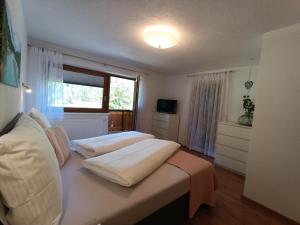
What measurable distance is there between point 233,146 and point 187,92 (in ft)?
6.66

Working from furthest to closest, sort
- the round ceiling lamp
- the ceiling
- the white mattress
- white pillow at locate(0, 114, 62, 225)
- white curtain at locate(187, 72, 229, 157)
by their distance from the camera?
white curtain at locate(187, 72, 229, 157) → the round ceiling lamp → the ceiling → the white mattress → white pillow at locate(0, 114, 62, 225)

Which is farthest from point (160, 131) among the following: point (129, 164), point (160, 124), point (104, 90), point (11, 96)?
point (11, 96)

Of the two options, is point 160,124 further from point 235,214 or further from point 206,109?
point 235,214

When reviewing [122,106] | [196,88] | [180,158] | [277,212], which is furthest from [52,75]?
[277,212]

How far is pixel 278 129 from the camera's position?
69.9 inches

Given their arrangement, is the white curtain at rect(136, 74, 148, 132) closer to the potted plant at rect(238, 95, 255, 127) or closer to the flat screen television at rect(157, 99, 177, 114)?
Answer: the flat screen television at rect(157, 99, 177, 114)

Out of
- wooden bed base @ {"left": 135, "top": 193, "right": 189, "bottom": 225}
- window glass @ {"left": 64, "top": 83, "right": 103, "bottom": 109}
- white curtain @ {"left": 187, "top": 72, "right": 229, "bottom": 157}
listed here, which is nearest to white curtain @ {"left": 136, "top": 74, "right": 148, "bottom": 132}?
window glass @ {"left": 64, "top": 83, "right": 103, "bottom": 109}

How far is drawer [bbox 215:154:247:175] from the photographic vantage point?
2.88 m

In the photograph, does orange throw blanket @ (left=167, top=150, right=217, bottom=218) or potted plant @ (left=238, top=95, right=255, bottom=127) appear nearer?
orange throw blanket @ (left=167, top=150, right=217, bottom=218)

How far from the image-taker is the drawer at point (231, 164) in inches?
113

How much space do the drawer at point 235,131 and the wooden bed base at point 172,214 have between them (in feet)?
6.47

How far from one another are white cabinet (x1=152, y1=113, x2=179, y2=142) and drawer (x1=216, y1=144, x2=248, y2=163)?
1526mm

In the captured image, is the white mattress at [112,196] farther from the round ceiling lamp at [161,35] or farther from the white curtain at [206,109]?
the white curtain at [206,109]

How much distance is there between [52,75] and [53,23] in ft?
3.76
